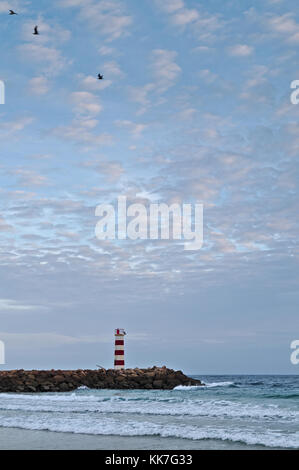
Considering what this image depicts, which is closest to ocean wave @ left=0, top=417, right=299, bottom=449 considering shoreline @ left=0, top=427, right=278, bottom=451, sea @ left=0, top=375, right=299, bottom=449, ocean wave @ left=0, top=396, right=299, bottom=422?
sea @ left=0, top=375, right=299, bottom=449

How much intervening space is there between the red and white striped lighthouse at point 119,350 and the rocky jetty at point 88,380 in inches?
29.3

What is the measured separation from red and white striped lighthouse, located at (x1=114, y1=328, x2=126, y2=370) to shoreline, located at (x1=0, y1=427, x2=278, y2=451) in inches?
1179

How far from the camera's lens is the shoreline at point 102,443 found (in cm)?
1423

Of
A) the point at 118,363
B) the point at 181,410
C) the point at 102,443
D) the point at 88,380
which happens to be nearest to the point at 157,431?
the point at 102,443

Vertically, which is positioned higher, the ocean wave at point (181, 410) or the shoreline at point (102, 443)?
the shoreline at point (102, 443)

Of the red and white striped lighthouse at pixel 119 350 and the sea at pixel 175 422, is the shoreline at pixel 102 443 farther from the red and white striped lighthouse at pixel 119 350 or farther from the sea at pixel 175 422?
the red and white striped lighthouse at pixel 119 350

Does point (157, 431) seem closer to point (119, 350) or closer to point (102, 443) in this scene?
point (102, 443)

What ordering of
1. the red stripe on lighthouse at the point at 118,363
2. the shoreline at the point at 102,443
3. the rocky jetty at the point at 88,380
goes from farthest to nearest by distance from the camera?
the red stripe on lighthouse at the point at 118,363, the rocky jetty at the point at 88,380, the shoreline at the point at 102,443

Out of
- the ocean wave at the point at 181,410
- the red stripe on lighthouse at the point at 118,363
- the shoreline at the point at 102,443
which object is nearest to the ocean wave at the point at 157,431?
the shoreline at the point at 102,443

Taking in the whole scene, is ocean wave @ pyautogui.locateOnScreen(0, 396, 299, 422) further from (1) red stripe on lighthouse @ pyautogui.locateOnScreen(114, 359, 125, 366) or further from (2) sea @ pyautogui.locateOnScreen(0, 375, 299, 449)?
(1) red stripe on lighthouse @ pyautogui.locateOnScreen(114, 359, 125, 366)

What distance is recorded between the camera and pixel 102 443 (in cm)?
1495

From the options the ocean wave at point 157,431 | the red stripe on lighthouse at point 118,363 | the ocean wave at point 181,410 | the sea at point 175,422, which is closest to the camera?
the ocean wave at point 157,431

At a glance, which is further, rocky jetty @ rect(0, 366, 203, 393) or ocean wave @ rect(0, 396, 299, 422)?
rocky jetty @ rect(0, 366, 203, 393)

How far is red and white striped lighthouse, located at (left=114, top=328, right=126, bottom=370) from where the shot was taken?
46.8m
